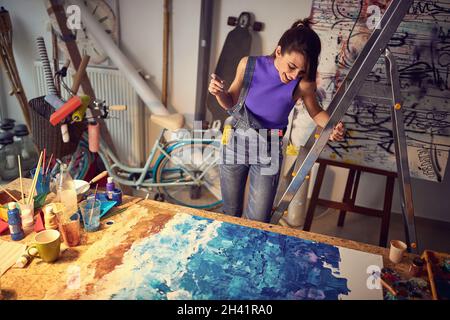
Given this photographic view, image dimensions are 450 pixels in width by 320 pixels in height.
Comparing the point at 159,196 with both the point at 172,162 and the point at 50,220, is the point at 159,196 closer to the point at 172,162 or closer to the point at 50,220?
the point at 172,162

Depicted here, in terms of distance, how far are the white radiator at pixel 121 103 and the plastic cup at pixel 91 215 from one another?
63.3 inches

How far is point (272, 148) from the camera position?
5.82 ft

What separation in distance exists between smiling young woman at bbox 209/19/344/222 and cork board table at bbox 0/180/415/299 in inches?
14.4

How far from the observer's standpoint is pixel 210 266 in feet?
4.01

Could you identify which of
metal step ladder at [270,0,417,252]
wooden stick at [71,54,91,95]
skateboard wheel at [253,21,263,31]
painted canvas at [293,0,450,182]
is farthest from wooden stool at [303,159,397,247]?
wooden stick at [71,54,91,95]

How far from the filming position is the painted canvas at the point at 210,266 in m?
1.12

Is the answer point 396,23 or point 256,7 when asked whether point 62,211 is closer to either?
point 396,23

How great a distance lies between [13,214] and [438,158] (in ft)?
7.35

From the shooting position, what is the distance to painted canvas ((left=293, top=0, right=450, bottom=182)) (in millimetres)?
2061

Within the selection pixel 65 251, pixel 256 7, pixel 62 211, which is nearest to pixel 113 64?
pixel 256 7

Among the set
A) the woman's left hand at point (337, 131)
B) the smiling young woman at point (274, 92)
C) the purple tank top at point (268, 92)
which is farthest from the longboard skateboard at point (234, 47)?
the woman's left hand at point (337, 131)

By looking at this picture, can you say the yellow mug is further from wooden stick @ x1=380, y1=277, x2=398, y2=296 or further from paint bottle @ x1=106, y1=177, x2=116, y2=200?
wooden stick @ x1=380, y1=277, x2=398, y2=296

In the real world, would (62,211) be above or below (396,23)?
below

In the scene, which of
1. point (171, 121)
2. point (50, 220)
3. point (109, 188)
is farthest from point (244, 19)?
point (50, 220)
